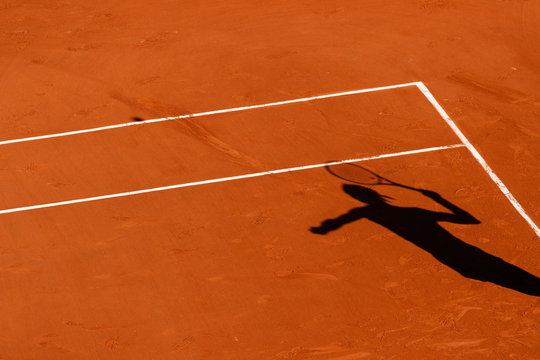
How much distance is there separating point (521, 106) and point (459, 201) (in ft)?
9.47

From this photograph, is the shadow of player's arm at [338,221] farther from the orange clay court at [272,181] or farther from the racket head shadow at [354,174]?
the racket head shadow at [354,174]

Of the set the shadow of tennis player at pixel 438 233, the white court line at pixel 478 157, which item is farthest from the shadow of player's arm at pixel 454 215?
the white court line at pixel 478 157

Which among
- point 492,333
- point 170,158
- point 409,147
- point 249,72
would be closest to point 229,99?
point 249,72

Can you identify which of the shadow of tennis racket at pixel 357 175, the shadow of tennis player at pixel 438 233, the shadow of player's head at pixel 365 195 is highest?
the shadow of tennis racket at pixel 357 175

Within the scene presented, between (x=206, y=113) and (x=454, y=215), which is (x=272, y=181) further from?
(x=454, y=215)

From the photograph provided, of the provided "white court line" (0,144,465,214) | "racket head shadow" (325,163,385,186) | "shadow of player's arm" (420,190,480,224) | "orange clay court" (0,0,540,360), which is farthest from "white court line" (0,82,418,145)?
"shadow of player's arm" (420,190,480,224)

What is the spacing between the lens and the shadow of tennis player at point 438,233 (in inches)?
399

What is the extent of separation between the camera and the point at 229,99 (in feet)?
45.4

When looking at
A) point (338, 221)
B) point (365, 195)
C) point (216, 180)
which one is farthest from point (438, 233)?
point (216, 180)

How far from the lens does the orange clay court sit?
31.8ft

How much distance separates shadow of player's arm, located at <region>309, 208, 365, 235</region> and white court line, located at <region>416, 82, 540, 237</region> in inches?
82.7

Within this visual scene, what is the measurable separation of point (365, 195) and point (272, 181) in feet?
4.63

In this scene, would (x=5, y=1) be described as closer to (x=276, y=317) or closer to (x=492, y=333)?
(x=276, y=317)

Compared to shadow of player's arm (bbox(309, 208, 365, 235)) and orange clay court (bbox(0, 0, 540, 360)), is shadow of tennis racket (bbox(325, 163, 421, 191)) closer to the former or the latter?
orange clay court (bbox(0, 0, 540, 360))
